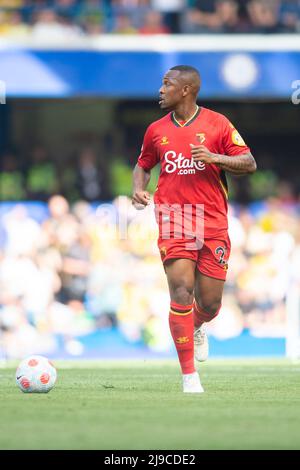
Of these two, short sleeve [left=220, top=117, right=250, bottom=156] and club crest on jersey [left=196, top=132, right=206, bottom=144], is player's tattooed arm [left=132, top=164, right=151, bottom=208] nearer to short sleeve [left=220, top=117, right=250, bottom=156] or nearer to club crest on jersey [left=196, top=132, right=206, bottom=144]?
club crest on jersey [left=196, top=132, right=206, bottom=144]

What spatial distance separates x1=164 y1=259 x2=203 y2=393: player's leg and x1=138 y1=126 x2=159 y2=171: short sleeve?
3.29 feet

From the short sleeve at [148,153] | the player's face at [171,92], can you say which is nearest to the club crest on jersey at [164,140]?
the short sleeve at [148,153]

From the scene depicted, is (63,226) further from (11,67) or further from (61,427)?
(61,427)

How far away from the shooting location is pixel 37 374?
8.87 m

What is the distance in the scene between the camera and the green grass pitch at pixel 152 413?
6.39 m

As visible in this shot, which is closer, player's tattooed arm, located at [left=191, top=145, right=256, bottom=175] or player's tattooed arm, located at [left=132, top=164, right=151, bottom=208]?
player's tattooed arm, located at [left=191, top=145, right=256, bottom=175]

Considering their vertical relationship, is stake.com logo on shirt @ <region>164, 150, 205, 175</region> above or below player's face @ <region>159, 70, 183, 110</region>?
below

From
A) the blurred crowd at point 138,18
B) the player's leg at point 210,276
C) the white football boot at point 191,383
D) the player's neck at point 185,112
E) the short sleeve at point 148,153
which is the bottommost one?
the white football boot at point 191,383

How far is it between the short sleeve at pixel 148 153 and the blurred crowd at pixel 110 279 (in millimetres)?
7513

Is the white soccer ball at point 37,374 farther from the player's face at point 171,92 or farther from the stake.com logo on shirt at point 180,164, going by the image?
the player's face at point 171,92

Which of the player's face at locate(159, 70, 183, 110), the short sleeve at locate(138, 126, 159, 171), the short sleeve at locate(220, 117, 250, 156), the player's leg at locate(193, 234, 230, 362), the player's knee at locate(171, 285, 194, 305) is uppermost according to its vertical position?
the player's face at locate(159, 70, 183, 110)

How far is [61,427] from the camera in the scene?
692cm

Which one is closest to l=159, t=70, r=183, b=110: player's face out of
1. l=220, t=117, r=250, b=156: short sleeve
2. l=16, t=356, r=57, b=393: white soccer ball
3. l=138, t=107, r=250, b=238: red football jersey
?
l=138, t=107, r=250, b=238: red football jersey

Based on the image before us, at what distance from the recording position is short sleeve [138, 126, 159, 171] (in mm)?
9508
